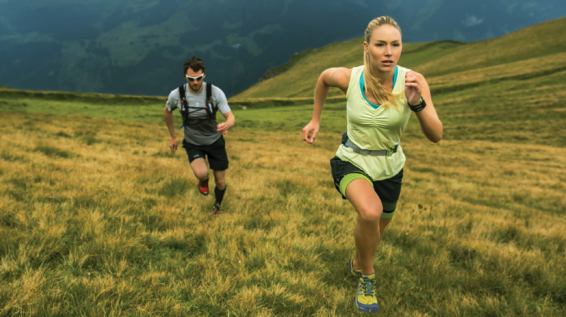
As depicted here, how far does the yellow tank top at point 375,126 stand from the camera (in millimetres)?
2676

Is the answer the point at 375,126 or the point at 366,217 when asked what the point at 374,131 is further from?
the point at 366,217

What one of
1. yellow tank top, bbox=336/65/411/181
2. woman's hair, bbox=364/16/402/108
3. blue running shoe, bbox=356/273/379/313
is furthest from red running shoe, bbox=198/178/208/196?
woman's hair, bbox=364/16/402/108

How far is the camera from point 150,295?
2.31 metres

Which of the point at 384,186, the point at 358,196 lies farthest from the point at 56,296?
the point at 384,186

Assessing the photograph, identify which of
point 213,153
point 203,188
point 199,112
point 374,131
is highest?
point 199,112

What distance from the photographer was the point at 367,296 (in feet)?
8.34

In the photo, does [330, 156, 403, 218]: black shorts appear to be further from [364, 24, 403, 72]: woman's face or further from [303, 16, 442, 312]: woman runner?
[364, 24, 403, 72]: woman's face

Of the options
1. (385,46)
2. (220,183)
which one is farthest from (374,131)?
(220,183)

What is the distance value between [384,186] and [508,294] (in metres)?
1.60

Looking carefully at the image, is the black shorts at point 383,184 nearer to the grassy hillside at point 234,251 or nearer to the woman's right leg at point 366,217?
the woman's right leg at point 366,217

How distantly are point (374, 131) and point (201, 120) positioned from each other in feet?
10.7

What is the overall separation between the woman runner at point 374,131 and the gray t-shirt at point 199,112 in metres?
2.51

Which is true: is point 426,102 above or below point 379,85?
below

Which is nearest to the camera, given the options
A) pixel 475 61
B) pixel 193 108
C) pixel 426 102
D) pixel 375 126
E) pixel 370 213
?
pixel 370 213
